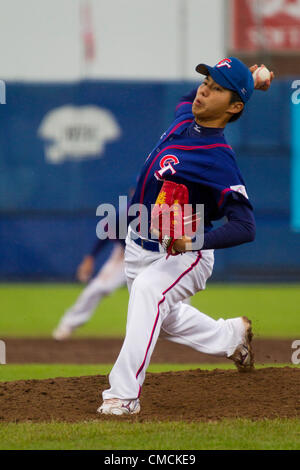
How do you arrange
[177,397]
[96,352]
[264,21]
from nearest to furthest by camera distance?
[177,397]
[96,352]
[264,21]

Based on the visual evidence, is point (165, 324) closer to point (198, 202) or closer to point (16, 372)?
point (198, 202)

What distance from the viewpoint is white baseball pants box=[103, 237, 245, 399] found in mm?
4316

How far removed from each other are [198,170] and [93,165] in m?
9.44

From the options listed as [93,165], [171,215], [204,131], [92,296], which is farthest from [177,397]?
[93,165]

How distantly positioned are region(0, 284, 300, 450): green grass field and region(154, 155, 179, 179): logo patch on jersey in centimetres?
131

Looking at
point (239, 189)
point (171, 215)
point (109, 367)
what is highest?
point (239, 189)

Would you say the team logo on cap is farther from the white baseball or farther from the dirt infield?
the dirt infield

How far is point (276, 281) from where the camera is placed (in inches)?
542

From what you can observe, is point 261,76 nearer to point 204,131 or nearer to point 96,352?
point 204,131

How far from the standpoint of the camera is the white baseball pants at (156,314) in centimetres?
432

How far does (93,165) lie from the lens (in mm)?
13758

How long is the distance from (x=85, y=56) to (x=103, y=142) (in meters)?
3.00

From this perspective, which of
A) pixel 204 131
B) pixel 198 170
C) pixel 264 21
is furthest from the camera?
pixel 264 21

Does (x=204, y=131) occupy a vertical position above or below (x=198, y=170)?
above
